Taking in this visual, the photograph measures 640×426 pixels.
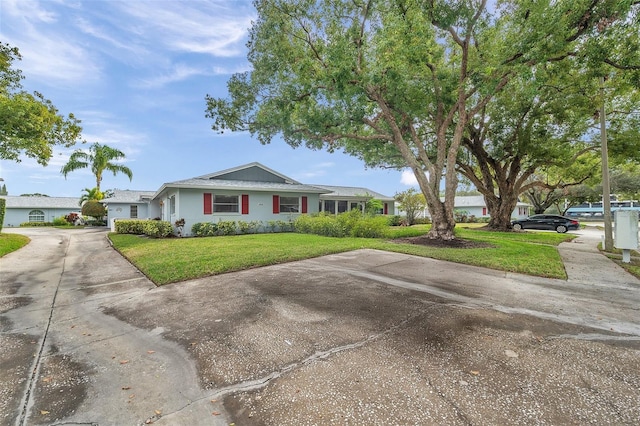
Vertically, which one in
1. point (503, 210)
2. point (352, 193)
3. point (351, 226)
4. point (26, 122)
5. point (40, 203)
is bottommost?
point (351, 226)

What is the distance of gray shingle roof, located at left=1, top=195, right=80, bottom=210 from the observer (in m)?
31.8

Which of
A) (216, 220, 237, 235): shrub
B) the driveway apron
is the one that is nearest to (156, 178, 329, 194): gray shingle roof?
(216, 220, 237, 235): shrub

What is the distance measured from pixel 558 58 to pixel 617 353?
9.57 metres

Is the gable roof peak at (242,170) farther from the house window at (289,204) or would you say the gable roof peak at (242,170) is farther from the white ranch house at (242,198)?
the house window at (289,204)

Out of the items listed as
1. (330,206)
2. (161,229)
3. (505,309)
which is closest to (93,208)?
(161,229)

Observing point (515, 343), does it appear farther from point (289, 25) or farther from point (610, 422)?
point (289, 25)

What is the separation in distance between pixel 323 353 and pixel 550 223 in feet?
86.7

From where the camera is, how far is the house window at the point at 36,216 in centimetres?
3241

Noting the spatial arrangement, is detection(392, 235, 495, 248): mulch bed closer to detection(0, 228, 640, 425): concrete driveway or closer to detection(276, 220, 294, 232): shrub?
detection(0, 228, 640, 425): concrete driveway

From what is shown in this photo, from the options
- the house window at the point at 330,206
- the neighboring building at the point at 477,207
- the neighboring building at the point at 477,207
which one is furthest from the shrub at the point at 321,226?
the neighboring building at the point at 477,207

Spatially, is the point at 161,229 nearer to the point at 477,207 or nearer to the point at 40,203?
the point at 40,203

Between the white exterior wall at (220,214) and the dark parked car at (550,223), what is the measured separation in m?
18.1

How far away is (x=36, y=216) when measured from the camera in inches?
1289

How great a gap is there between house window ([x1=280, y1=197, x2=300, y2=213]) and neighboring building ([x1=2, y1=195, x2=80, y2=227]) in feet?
106
